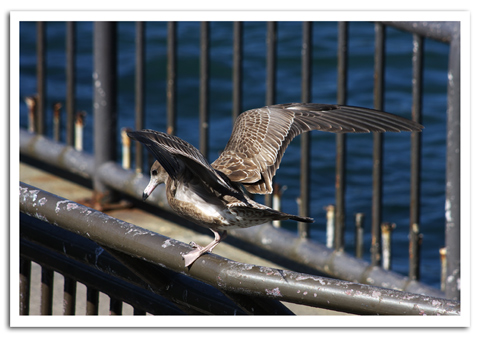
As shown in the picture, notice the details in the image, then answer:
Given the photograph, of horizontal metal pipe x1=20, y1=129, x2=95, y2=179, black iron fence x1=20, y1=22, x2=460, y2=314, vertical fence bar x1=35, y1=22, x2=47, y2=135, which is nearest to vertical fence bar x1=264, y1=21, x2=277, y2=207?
black iron fence x1=20, y1=22, x2=460, y2=314

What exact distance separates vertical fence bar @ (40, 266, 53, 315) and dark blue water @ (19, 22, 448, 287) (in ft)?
12.5

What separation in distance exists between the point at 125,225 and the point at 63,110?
19.8 ft

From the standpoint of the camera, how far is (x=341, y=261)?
14.1 ft

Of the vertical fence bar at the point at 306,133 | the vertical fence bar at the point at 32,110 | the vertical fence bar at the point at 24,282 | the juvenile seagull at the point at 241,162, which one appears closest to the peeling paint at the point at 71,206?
the juvenile seagull at the point at 241,162

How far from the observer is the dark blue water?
6.69 m

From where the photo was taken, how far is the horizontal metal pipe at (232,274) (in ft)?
Result: 5.80

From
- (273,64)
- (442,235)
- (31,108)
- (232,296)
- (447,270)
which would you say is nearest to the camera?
(232,296)

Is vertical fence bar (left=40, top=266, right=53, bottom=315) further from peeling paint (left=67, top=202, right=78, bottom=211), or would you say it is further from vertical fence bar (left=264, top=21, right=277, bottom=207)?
vertical fence bar (left=264, top=21, right=277, bottom=207)

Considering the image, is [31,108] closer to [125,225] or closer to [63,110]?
[63,110]

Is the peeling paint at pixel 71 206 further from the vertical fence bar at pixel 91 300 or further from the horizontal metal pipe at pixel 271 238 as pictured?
the horizontal metal pipe at pixel 271 238

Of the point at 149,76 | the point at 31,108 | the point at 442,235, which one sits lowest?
the point at 442,235

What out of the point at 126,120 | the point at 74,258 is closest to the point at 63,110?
the point at 126,120

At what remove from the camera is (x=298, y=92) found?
7.89 m

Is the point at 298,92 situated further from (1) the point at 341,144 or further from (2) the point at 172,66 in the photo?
(1) the point at 341,144
